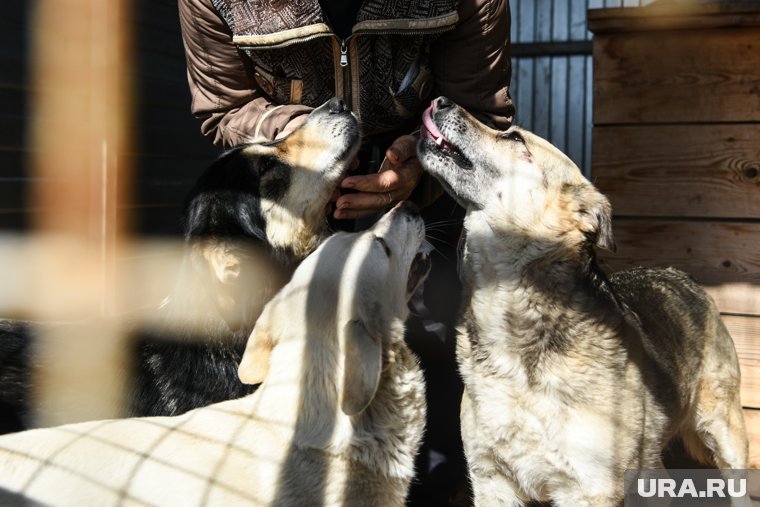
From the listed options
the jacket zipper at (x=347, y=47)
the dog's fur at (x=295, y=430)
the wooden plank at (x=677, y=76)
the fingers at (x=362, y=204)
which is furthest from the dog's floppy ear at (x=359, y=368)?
the wooden plank at (x=677, y=76)

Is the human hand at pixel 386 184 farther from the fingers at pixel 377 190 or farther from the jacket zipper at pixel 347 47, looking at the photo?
the jacket zipper at pixel 347 47

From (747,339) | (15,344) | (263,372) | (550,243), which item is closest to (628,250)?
(747,339)

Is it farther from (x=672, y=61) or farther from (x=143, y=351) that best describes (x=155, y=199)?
(x=672, y=61)

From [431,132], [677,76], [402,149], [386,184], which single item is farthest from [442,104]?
[677,76]

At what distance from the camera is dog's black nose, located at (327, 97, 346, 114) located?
3.18 metres

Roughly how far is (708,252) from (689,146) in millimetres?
569

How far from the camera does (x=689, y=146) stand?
3.98 m

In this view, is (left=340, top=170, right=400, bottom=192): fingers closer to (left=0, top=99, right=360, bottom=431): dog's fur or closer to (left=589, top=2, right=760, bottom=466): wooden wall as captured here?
(left=0, top=99, right=360, bottom=431): dog's fur

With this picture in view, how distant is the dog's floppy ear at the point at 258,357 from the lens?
257cm

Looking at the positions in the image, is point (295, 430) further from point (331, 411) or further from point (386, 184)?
point (386, 184)

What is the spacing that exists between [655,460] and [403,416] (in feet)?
3.46

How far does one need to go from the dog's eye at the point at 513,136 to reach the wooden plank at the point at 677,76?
118cm

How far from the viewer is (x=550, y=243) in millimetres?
2900

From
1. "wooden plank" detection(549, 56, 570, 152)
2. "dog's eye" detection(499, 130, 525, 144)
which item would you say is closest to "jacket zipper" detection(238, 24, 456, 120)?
"dog's eye" detection(499, 130, 525, 144)
